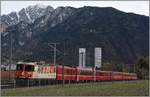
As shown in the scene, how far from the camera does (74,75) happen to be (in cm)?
7456

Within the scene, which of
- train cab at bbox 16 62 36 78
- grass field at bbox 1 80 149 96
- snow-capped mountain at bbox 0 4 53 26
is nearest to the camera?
grass field at bbox 1 80 149 96

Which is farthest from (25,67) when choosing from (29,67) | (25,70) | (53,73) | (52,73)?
(53,73)

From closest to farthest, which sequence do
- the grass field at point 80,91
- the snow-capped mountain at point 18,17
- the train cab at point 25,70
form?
the grass field at point 80,91 < the train cab at point 25,70 < the snow-capped mountain at point 18,17

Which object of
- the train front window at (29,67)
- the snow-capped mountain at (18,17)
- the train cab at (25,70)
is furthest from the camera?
the snow-capped mountain at (18,17)

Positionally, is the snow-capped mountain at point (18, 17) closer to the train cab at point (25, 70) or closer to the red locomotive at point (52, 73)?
the train cab at point (25, 70)

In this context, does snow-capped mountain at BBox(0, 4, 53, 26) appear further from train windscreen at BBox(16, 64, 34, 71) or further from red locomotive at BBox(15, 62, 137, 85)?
red locomotive at BBox(15, 62, 137, 85)

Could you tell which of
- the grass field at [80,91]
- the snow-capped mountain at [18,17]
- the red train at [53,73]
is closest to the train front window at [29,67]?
the red train at [53,73]

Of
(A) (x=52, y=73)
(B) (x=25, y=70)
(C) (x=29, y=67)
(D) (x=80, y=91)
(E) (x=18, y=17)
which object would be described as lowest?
(D) (x=80, y=91)

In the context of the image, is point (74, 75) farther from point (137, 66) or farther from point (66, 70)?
point (137, 66)

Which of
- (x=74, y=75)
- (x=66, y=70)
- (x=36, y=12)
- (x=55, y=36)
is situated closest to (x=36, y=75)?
(x=66, y=70)

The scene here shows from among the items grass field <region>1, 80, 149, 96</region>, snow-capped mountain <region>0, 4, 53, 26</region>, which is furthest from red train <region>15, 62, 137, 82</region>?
grass field <region>1, 80, 149, 96</region>

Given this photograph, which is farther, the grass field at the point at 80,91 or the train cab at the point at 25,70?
the train cab at the point at 25,70

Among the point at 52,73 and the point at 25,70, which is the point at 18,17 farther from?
the point at 25,70

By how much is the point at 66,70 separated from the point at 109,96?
41.8 metres
